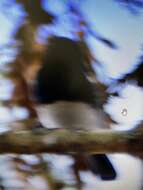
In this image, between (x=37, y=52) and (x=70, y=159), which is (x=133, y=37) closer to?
(x=37, y=52)

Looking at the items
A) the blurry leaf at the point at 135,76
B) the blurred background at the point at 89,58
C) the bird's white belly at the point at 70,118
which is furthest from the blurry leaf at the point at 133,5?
the bird's white belly at the point at 70,118

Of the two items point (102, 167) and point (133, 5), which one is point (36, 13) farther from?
point (102, 167)

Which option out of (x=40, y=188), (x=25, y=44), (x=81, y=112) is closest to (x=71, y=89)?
(x=81, y=112)

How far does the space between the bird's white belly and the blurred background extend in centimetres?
3

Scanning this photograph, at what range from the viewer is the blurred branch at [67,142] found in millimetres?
1756

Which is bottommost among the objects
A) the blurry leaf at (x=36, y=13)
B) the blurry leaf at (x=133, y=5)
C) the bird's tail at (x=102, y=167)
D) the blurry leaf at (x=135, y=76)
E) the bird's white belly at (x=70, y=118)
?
the bird's tail at (x=102, y=167)

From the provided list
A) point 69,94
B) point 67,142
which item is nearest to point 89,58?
point 69,94

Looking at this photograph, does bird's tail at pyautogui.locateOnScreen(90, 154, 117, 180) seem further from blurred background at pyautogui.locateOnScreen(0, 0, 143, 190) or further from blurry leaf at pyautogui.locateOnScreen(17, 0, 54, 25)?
blurry leaf at pyautogui.locateOnScreen(17, 0, 54, 25)

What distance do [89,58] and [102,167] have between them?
1.14 feet

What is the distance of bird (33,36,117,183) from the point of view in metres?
1.77

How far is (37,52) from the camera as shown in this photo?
1773 millimetres

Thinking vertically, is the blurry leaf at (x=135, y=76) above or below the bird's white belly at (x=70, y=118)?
above

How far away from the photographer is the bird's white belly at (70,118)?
1.77 m

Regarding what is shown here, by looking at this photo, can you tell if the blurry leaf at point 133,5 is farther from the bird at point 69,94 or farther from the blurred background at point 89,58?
the bird at point 69,94
